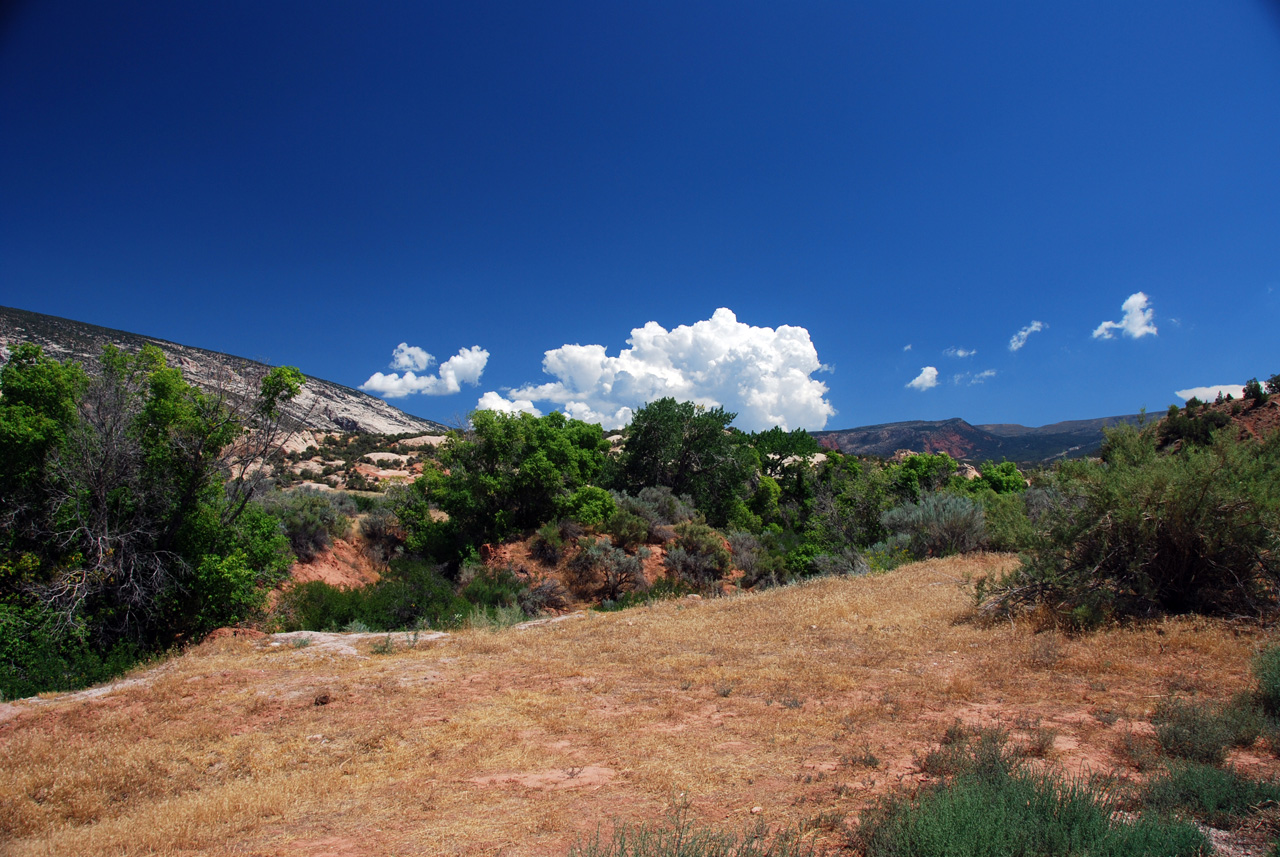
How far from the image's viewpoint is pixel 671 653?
29.9 ft

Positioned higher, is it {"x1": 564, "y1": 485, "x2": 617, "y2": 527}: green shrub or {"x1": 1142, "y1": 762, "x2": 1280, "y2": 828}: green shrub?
{"x1": 564, "y1": 485, "x2": 617, "y2": 527}: green shrub

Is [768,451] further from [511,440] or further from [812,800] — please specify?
[812,800]

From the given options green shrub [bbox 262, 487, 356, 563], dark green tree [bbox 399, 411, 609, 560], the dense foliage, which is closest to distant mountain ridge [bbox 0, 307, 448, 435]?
green shrub [bbox 262, 487, 356, 563]

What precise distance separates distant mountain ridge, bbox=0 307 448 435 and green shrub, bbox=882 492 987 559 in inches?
929

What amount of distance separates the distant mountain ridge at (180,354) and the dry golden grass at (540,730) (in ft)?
68.4

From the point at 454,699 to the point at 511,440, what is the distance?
55.5ft

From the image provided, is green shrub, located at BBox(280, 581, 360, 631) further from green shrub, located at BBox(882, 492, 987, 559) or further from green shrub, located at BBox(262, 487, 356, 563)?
green shrub, located at BBox(882, 492, 987, 559)

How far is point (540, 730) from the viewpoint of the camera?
585cm

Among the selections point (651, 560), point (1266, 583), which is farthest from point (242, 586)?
point (1266, 583)

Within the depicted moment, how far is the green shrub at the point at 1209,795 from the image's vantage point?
133 inches

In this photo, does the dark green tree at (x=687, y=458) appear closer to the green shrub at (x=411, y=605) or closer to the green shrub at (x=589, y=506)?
the green shrub at (x=589, y=506)

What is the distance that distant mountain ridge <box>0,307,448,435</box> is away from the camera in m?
41.6

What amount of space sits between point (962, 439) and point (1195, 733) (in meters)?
111

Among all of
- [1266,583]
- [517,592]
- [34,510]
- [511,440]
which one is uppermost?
[511,440]
